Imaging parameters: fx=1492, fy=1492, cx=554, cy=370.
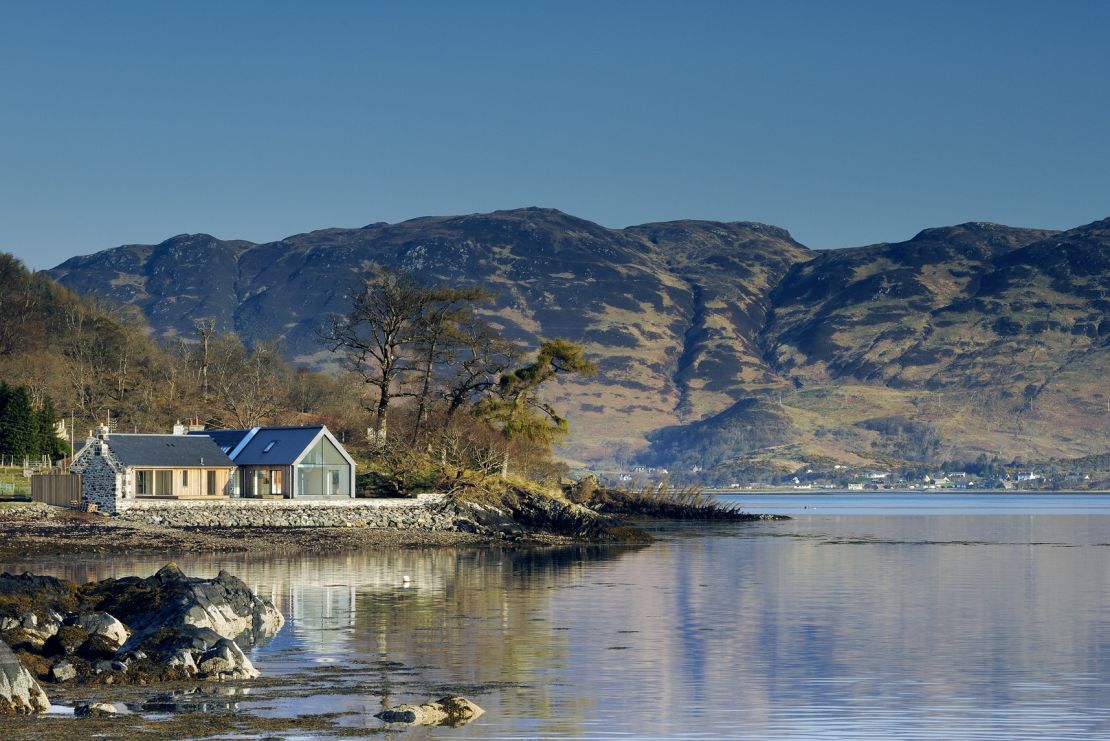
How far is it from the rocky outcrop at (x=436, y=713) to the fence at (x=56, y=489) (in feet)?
189

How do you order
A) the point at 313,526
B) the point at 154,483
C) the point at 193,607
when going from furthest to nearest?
the point at 313,526 < the point at 154,483 < the point at 193,607

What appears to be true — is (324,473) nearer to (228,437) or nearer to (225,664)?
(228,437)

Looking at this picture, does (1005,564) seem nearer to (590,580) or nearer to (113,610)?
(590,580)

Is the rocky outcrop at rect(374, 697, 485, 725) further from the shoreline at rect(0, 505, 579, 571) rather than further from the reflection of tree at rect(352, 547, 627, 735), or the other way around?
the shoreline at rect(0, 505, 579, 571)

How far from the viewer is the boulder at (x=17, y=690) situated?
25188 mm

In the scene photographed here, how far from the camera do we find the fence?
262 feet

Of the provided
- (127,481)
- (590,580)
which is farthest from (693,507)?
(590,580)

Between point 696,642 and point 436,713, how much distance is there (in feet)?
49.3

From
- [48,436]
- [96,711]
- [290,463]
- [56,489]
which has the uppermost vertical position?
[48,436]

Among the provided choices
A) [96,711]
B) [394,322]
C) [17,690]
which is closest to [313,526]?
[394,322]

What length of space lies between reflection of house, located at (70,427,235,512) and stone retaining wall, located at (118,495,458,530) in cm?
201

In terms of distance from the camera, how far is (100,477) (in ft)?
262

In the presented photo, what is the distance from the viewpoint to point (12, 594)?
37594 mm

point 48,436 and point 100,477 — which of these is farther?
point 48,436
